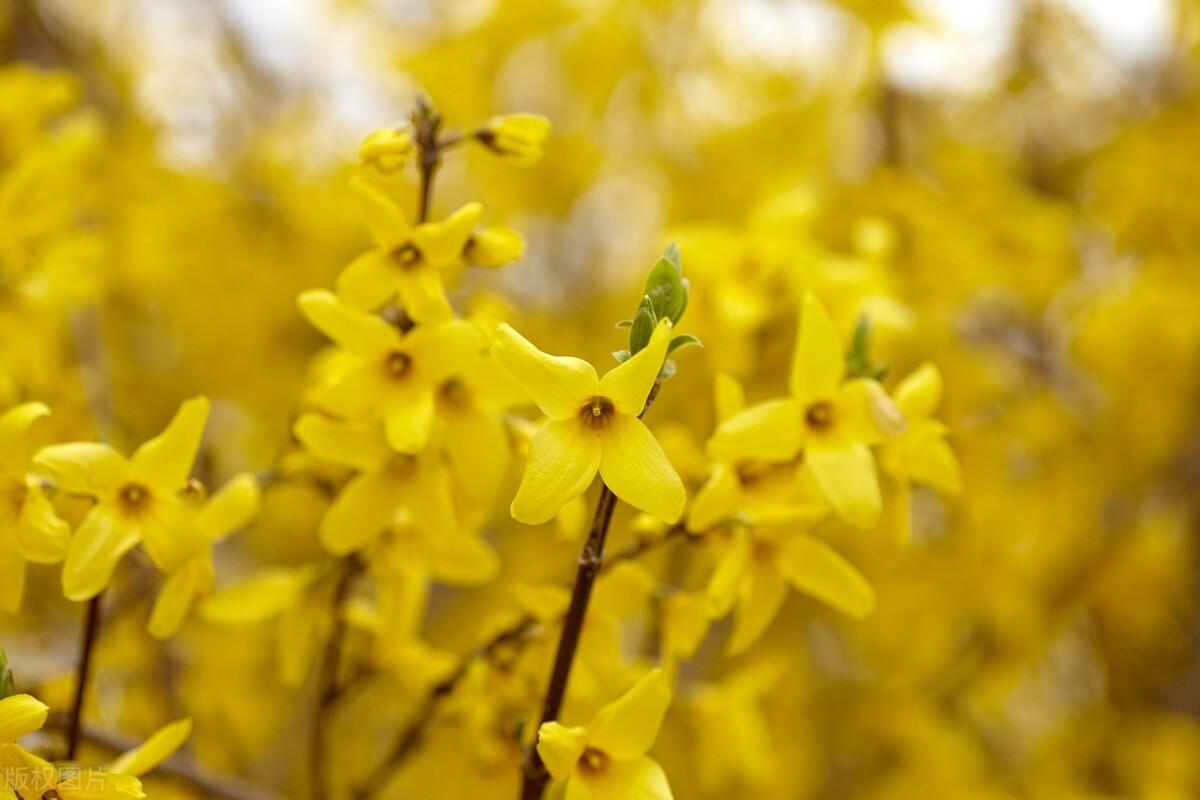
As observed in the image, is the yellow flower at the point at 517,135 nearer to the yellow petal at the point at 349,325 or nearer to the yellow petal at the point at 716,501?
the yellow petal at the point at 349,325

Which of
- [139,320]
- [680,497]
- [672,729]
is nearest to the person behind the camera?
[680,497]

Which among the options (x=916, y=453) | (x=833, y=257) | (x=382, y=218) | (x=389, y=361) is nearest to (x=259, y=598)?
(x=389, y=361)

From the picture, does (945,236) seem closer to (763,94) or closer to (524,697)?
(763,94)

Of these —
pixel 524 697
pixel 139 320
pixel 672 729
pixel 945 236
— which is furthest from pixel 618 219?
pixel 524 697

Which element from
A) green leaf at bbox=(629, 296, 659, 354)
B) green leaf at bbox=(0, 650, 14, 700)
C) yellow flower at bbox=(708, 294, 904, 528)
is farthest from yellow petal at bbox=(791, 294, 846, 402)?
green leaf at bbox=(0, 650, 14, 700)

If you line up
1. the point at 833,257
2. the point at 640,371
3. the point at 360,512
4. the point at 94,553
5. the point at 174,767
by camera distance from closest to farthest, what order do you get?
the point at 640,371 < the point at 94,553 < the point at 360,512 < the point at 174,767 < the point at 833,257

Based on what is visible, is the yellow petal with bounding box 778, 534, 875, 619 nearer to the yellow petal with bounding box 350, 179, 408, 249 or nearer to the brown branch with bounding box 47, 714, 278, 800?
the yellow petal with bounding box 350, 179, 408, 249

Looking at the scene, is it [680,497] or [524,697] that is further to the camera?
[524,697]

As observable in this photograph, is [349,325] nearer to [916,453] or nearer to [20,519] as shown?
[20,519]
